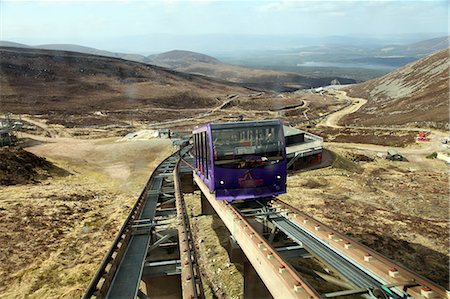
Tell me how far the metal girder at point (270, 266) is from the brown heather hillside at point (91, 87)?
89247mm

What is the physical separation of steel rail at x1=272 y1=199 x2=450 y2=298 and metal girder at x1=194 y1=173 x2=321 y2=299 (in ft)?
7.45

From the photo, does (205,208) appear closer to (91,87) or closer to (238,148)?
(238,148)

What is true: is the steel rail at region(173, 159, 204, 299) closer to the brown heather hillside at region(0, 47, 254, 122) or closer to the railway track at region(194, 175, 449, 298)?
the railway track at region(194, 175, 449, 298)

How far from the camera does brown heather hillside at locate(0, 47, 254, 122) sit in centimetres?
10956

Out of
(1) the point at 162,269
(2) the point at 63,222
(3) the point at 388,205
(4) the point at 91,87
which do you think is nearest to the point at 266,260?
(1) the point at 162,269

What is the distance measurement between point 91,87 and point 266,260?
143m

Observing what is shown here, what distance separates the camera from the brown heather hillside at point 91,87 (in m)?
110

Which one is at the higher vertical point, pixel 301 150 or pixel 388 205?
pixel 301 150

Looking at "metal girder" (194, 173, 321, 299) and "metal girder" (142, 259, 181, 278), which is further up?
"metal girder" (194, 173, 321, 299)

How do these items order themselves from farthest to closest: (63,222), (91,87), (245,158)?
(91,87) < (63,222) < (245,158)

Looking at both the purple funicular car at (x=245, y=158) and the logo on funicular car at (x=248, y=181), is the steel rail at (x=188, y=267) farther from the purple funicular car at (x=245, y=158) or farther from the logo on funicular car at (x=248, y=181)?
the logo on funicular car at (x=248, y=181)

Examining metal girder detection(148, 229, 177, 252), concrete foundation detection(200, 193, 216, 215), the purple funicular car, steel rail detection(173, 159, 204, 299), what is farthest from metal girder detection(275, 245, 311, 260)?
concrete foundation detection(200, 193, 216, 215)

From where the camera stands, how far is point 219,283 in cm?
1766

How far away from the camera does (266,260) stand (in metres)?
10.2
